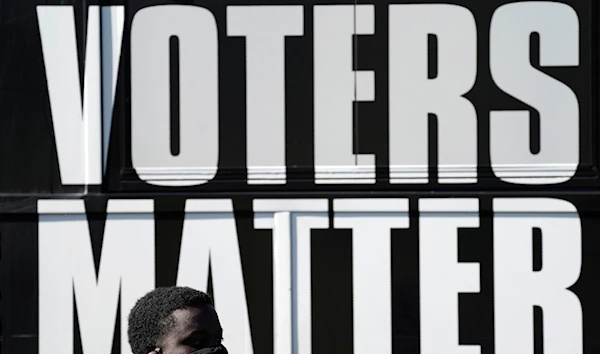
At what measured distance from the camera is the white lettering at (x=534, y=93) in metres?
4.16

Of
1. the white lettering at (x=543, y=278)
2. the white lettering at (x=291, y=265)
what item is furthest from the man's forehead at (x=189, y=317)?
the white lettering at (x=543, y=278)

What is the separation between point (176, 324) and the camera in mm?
2611

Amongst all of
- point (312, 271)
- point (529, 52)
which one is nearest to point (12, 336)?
point (312, 271)

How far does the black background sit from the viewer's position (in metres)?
4.13

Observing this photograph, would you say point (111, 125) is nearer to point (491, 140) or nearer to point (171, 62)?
point (171, 62)

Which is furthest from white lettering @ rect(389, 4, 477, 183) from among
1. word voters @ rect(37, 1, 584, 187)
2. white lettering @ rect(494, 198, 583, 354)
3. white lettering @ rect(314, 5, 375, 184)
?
white lettering @ rect(494, 198, 583, 354)

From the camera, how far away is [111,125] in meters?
4.26

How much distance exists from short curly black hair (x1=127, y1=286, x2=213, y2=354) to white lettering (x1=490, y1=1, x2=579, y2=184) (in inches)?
70.8

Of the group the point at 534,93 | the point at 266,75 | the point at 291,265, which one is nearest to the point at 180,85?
the point at 266,75

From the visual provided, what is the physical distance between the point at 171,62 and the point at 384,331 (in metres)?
1.23

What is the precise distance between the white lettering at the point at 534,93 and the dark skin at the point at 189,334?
1820 mm

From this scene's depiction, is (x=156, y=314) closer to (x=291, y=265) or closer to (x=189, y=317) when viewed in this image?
(x=189, y=317)

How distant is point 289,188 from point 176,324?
5.30ft

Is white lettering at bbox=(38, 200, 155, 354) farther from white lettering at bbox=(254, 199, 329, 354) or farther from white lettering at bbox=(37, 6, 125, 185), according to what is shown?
white lettering at bbox=(254, 199, 329, 354)
